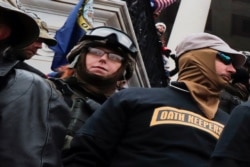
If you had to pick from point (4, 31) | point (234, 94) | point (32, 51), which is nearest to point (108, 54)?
point (32, 51)

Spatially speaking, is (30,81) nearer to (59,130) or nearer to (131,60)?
(59,130)

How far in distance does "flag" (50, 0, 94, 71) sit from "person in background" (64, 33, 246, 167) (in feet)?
6.84

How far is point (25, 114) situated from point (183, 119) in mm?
1130

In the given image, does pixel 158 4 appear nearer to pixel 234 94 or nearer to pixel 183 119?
pixel 234 94

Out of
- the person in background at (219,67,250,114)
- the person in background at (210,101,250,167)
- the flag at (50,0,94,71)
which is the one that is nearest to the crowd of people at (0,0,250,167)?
the person in background at (210,101,250,167)

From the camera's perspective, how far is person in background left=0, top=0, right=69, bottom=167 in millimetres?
2879

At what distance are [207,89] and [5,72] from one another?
1449 millimetres

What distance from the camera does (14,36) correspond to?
3.29m

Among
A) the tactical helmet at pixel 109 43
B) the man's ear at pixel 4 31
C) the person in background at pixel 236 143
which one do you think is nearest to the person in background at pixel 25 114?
the man's ear at pixel 4 31

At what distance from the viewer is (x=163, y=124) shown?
151 inches

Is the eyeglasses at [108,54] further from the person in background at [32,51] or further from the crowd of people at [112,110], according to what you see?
the person in background at [32,51]

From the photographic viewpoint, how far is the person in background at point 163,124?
12.3 feet

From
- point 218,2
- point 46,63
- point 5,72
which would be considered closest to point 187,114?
point 5,72

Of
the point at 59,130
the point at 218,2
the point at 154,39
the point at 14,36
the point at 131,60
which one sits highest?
the point at 14,36
